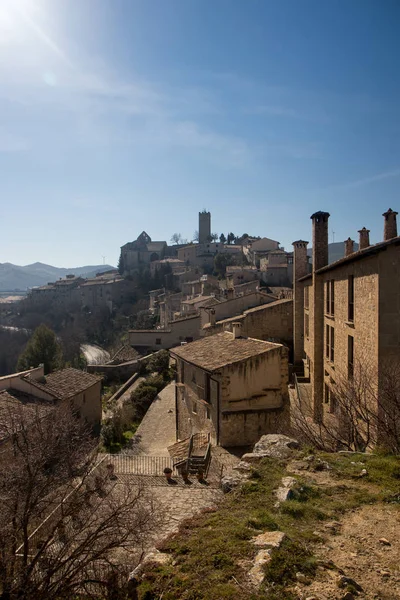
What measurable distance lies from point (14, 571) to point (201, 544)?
2.59 m

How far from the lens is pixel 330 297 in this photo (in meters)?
16.4

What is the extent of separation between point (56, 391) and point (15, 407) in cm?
503

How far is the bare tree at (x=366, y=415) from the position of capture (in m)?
9.15

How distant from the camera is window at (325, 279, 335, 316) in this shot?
16.0 m

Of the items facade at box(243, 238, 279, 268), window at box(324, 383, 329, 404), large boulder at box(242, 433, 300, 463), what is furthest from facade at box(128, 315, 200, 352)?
facade at box(243, 238, 279, 268)

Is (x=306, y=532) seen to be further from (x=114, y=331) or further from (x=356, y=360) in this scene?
(x=114, y=331)

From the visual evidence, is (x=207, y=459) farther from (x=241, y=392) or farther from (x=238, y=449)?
(x=241, y=392)

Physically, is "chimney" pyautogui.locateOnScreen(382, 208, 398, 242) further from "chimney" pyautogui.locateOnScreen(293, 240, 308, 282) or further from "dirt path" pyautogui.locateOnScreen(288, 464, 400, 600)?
"dirt path" pyautogui.locateOnScreen(288, 464, 400, 600)

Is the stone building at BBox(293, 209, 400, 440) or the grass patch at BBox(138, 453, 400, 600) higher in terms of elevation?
the stone building at BBox(293, 209, 400, 440)

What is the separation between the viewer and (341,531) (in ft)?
20.2

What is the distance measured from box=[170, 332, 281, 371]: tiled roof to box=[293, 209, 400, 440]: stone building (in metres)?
2.66

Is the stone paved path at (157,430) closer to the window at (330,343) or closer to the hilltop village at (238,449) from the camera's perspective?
the hilltop village at (238,449)

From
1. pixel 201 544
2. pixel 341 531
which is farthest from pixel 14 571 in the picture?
pixel 341 531

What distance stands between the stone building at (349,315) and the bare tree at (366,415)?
15 cm
